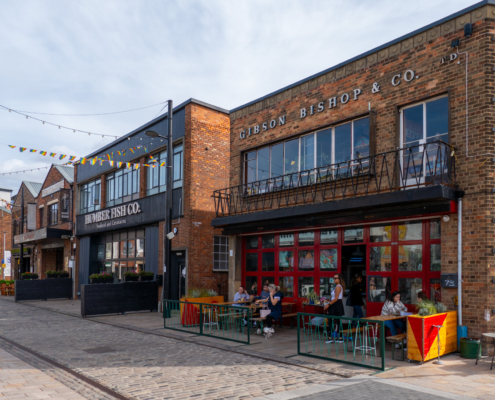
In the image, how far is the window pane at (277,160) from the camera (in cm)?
1545

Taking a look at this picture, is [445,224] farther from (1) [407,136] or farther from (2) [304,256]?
(2) [304,256]

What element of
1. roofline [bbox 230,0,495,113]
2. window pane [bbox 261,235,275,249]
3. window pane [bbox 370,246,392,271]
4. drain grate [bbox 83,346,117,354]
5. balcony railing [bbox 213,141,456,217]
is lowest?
drain grate [bbox 83,346,117,354]

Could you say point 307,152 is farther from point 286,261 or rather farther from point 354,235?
point 286,261

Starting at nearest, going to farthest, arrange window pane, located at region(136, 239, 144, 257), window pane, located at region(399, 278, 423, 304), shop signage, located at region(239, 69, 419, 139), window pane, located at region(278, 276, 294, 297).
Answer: window pane, located at region(399, 278, 423, 304) < shop signage, located at region(239, 69, 419, 139) < window pane, located at region(278, 276, 294, 297) < window pane, located at region(136, 239, 144, 257)

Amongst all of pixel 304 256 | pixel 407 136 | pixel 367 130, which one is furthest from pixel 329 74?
Answer: pixel 304 256

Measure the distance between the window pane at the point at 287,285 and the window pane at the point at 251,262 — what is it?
124 cm

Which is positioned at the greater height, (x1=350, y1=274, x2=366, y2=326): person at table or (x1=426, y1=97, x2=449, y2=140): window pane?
(x1=426, y1=97, x2=449, y2=140): window pane

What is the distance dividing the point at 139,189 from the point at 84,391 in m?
16.7

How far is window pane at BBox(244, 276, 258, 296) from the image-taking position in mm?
15476

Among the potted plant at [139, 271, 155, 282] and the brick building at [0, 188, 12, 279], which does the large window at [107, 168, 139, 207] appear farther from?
the brick building at [0, 188, 12, 279]

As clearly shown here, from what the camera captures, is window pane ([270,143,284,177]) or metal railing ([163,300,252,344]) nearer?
metal railing ([163,300,252,344])

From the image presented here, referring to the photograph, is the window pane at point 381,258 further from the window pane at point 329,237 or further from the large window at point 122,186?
the large window at point 122,186

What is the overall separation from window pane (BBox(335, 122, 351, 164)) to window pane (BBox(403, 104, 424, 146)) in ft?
5.92

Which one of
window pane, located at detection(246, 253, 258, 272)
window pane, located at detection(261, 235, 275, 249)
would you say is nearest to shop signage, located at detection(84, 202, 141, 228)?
window pane, located at detection(246, 253, 258, 272)
